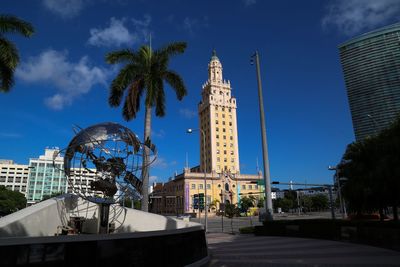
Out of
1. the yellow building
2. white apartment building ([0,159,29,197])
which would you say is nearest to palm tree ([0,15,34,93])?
the yellow building

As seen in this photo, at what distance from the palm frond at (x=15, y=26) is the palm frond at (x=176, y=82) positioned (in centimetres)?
909

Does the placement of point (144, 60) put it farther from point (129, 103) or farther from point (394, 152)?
point (394, 152)

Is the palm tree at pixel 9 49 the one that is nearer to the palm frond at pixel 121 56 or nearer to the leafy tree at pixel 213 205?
the palm frond at pixel 121 56

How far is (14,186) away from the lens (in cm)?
14175

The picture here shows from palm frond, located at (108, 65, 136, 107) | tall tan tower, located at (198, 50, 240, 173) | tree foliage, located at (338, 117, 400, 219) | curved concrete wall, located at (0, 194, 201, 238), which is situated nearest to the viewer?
curved concrete wall, located at (0, 194, 201, 238)

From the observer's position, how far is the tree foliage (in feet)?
46.2

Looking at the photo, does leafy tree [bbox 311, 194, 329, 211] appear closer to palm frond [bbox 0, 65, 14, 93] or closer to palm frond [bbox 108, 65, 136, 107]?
palm frond [bbox 108, 65, 136, 107]

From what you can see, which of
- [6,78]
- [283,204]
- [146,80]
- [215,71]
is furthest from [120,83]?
[283,204]

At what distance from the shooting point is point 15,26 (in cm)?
1912

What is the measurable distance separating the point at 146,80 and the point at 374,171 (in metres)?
15.0

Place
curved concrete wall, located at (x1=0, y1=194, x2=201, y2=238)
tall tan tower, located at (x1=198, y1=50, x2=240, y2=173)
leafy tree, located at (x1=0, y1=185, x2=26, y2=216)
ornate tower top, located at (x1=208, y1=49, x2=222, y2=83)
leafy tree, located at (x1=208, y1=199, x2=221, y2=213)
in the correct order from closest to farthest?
curved concrete wall, located at (x1=0, y1=194, x2=201, y2=238)
leafy tree, located at (x1=0, y1=185, x2=26, y2=216)
leafy tree, located at (x1=208, y1=199, x2=221, y2=213)
tall tan tower, located at (x1=198, y1=50, x2=240, y2=173)
ornate tower top, located at (x1=208, y1=49, x2=222, y2=83)

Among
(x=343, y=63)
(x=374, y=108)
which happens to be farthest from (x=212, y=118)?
(x=374, y=108)

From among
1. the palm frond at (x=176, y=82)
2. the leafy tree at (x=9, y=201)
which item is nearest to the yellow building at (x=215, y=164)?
the leafy tree at (x=9, y=201)

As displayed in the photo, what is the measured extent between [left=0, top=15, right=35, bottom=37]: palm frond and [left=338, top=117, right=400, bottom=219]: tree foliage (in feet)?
70.8
